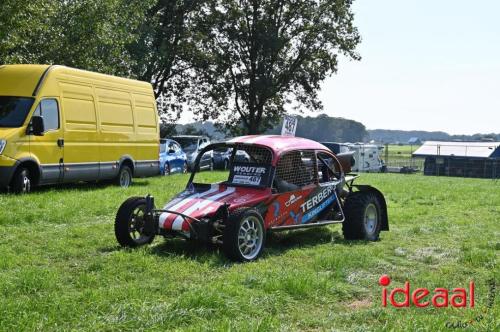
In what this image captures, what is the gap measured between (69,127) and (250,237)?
26.7 feet

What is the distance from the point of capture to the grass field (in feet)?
15.9

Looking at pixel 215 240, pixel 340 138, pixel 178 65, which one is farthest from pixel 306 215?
pixel 340 138

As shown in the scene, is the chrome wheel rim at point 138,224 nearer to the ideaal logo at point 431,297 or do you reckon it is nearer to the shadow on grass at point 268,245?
the shadow on grass at point 268,245

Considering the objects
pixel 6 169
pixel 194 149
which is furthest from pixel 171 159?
pixel 6 169

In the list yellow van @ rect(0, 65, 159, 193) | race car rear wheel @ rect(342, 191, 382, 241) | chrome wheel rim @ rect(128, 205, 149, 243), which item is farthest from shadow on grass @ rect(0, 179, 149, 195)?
race car rear wheel @ rect(342, 191, 382, 241)

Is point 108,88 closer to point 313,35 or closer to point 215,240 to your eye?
point 215,240

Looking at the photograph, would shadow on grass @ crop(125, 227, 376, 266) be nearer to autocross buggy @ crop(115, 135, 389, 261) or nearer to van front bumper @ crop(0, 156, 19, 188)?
autocross buggy @ crop(115, 135, 389, 261)

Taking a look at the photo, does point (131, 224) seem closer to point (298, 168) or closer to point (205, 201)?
point (205, 201)

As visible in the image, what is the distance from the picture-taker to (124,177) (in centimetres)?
1656

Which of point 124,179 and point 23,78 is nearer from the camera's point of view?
point 23,78

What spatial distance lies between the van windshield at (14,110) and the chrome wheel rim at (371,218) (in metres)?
7.80

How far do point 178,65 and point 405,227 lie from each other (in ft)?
95.7

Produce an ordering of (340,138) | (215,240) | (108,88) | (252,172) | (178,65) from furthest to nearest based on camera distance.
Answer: (340,138), (178,65), (108,88), (252,172), (215,240)

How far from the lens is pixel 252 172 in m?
8.42
